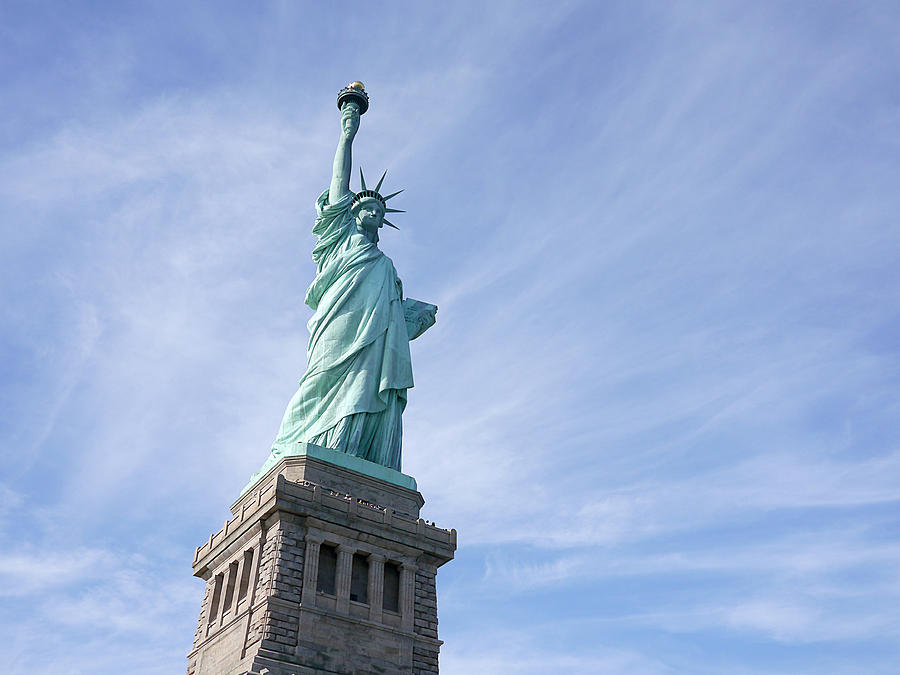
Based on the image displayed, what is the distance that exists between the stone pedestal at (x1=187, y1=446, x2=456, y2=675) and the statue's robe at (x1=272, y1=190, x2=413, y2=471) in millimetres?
1681

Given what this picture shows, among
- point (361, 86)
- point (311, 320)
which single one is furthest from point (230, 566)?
point (361, 86)

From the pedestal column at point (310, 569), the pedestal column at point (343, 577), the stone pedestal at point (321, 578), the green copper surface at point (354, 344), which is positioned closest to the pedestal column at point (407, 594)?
the stone pedestal at point (321, 578)

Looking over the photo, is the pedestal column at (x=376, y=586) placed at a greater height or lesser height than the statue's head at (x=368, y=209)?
lesser

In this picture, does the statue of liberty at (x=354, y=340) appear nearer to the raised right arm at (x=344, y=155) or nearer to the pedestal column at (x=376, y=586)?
the raised right arm at (x=344, y=155)

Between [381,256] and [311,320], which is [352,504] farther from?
[381,256]

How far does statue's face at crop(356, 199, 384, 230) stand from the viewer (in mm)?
39219

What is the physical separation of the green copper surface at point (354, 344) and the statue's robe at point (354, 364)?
1.4 inches

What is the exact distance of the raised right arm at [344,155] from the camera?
131ft

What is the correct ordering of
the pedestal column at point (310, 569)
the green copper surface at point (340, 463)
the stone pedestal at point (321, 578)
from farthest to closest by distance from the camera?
the green copper surface at point (340, 463) < the pedestal column at point (310, 569) < the stone pedestal at point (321, 578)

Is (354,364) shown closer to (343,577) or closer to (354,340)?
(354,340)

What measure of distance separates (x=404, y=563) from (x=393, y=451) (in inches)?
185

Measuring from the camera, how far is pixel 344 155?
40688mm

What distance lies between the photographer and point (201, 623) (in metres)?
31.6

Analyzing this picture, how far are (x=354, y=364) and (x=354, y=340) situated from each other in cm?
100
